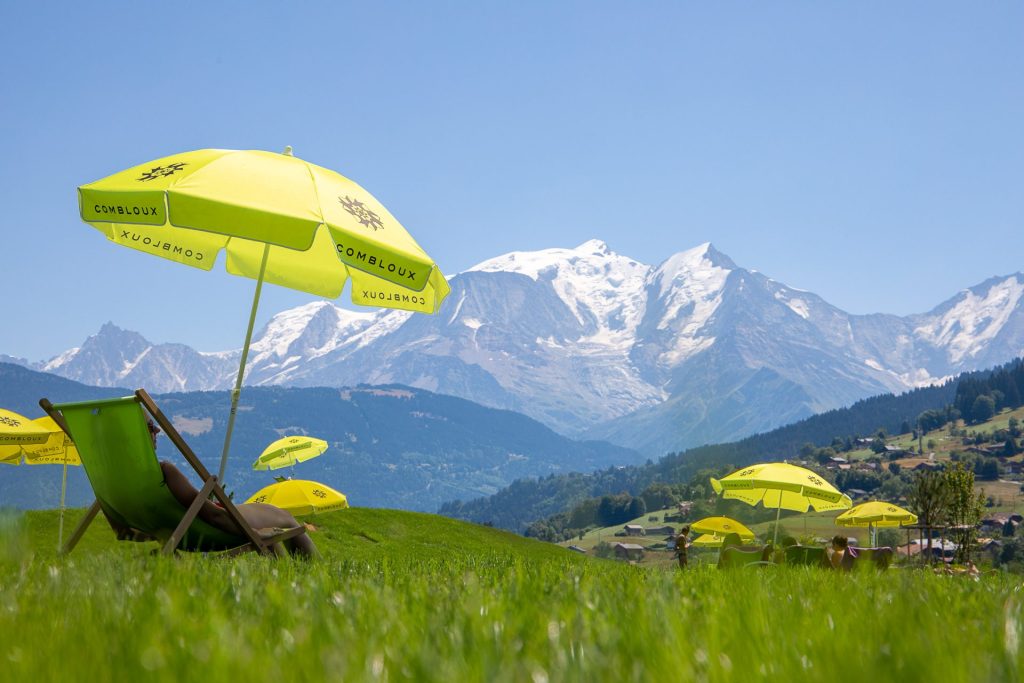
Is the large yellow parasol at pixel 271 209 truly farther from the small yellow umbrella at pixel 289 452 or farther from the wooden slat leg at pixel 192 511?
the small yellow umbrella at pixel 289 452

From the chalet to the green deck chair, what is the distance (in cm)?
16059

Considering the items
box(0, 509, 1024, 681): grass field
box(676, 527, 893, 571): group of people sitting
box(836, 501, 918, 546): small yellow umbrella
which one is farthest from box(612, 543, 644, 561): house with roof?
box(0, 509, 1024, 681): grass field

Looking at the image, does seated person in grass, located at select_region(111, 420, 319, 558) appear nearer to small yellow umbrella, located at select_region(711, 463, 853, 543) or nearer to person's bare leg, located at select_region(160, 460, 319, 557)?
person's bare leg, located at select_region(160, 460, 319, 557)

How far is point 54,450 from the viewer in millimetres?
18875

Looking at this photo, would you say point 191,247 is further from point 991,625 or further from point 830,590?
point 991,625

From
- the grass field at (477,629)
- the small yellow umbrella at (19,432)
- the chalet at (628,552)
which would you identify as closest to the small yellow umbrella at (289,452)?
the small yellow umbrella at (19,432)

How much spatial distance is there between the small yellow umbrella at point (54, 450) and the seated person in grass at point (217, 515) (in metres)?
9.20

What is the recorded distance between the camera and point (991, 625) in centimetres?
236

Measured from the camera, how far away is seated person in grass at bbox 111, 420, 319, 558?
24.7 feet

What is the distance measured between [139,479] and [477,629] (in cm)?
610

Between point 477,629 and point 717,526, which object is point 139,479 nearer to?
point 477,629

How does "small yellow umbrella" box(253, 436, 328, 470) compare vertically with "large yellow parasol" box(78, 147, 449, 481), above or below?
below

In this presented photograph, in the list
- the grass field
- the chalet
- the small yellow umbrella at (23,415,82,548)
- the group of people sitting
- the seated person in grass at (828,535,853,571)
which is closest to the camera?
the grass field

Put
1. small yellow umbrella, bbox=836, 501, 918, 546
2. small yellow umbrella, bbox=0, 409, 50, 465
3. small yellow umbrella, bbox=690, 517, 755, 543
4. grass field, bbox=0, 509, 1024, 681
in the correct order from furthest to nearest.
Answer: small yellow umbrella, bbox=836, 501, 918, 546, small yellow umbrella, bbox=690, 517, 755, 543, small yellow umbrella, bbox=0, 409, 50, 465, grass field, bbox=0, 509, 1024, 681
